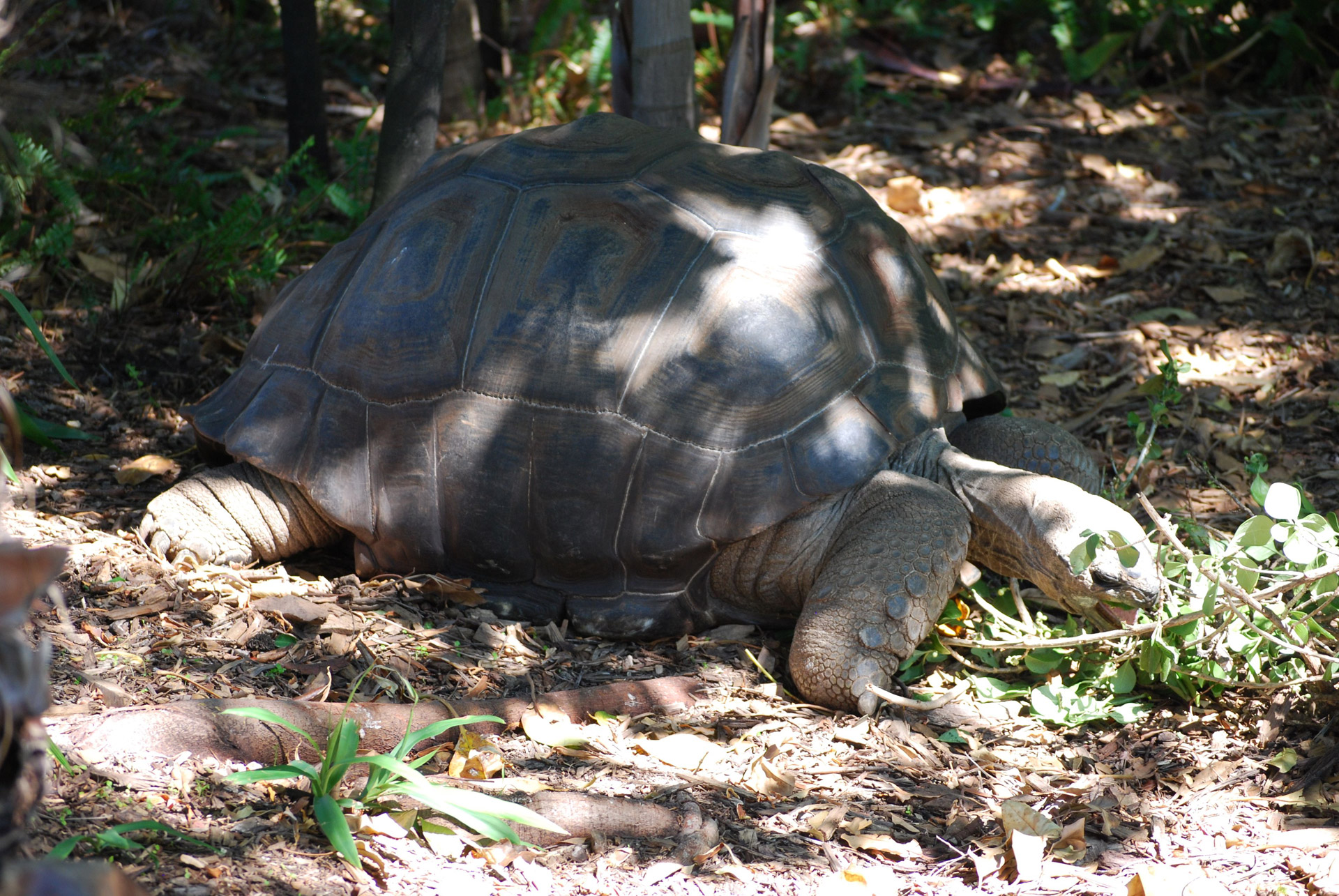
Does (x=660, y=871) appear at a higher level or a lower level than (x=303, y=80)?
lower

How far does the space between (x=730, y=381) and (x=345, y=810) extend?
1788mm

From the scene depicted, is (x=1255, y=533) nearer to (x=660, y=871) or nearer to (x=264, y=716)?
(x=660, y=871)

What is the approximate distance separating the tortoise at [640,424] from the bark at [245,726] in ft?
2.70

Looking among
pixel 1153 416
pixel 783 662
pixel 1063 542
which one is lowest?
pixel 783 662

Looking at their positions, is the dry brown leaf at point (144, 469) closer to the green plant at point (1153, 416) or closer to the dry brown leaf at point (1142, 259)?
the green plant at point (1153, 416)

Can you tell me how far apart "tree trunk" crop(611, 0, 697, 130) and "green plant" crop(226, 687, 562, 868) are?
3.25 metres

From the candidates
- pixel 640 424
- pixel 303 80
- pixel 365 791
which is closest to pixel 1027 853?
pixel 365 791

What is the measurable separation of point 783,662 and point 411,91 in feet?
10.0

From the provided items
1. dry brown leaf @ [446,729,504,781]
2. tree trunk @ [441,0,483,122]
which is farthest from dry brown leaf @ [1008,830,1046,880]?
tree trunk @ [441,0,483,122]

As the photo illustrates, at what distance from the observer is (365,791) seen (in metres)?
2.40

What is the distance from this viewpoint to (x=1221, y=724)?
3.24 meters

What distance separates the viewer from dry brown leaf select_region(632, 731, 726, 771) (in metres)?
3.01

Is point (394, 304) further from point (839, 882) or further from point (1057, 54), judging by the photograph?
point (1057, 54)

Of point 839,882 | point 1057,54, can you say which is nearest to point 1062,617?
point 839,882
